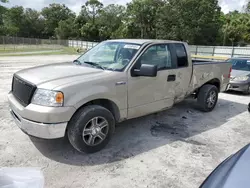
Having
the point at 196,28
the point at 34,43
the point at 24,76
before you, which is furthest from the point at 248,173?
the point at 34,43

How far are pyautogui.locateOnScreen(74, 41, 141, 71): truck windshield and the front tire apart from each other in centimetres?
86

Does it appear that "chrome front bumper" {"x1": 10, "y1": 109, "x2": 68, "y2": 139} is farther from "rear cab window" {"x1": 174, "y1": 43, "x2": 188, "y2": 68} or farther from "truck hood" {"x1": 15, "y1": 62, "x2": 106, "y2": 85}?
"rear cab window" {"x1": 174, "y1": 43, "x2": 188, "y2": 68}

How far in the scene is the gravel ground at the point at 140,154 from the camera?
10.3ft

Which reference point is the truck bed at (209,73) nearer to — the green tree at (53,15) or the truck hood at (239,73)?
the truck hood at (239,73)

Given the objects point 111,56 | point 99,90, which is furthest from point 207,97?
point 99,90

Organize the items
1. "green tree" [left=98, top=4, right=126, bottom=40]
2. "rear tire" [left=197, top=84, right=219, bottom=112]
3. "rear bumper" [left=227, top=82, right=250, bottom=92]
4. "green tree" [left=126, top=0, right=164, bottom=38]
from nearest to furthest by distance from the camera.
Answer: "rear tire" [left=197, top=84, right=219, bottom=112] < "rear bumper" [left=227, top=82, right=250, bottom=92] < "green tree" [left=126, top=0, right=164, bottom=38] < "green tree" [left=98, top=4, right=126, bottom=40]

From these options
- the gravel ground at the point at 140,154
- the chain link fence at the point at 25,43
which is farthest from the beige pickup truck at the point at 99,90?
the chain link fence at the point at 25,43

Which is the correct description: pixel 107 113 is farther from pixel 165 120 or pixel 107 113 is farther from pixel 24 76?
pixel 165 120

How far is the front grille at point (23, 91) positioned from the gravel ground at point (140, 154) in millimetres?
841

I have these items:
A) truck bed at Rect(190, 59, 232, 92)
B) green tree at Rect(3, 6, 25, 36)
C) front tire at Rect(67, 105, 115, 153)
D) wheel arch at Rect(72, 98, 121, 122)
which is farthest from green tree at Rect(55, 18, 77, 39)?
front tire at Rect(67, 105, 115, 153)

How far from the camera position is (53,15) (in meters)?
83.8

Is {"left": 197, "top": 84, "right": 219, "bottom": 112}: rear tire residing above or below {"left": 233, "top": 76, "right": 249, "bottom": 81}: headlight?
below

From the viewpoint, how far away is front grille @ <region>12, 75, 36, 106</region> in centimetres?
339

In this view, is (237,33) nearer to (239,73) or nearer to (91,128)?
Result: (239,73)
